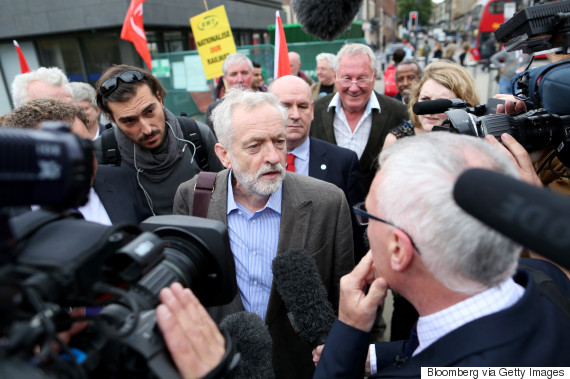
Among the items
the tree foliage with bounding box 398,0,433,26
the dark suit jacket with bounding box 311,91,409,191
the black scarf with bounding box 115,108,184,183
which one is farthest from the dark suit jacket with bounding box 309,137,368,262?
the tree foliage with bounding box 398,0,433,26

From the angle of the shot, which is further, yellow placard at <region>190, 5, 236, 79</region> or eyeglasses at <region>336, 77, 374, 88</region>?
yellow placard at <region>190, 5, 236, 79</region>

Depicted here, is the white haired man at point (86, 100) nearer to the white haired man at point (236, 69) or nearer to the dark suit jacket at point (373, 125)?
the white haired man at point (236, 69)

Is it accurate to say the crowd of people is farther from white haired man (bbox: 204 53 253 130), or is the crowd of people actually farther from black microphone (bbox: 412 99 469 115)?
white haired man (bbox: 204 53 253 130)

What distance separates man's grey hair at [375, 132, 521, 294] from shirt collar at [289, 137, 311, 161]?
Answer: 172 cm

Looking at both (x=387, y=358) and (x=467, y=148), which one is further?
(x=387, y=358)

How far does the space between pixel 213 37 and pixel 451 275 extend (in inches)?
192

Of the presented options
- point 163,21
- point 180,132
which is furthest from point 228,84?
point 163,21

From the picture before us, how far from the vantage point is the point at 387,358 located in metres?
1.34

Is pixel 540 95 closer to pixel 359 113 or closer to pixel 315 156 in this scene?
pixel 315 156

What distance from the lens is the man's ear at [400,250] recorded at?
3.18 feet

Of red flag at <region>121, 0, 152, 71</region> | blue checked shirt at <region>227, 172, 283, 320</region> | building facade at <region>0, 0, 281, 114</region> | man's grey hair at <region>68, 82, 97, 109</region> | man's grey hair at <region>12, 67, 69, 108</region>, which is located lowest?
blue checked shirt at <region>227, 172, 283, 320</region>

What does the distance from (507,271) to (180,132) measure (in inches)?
86.0

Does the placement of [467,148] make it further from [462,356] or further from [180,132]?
[180,132]

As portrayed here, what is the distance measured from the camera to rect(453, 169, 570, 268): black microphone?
436 mm
